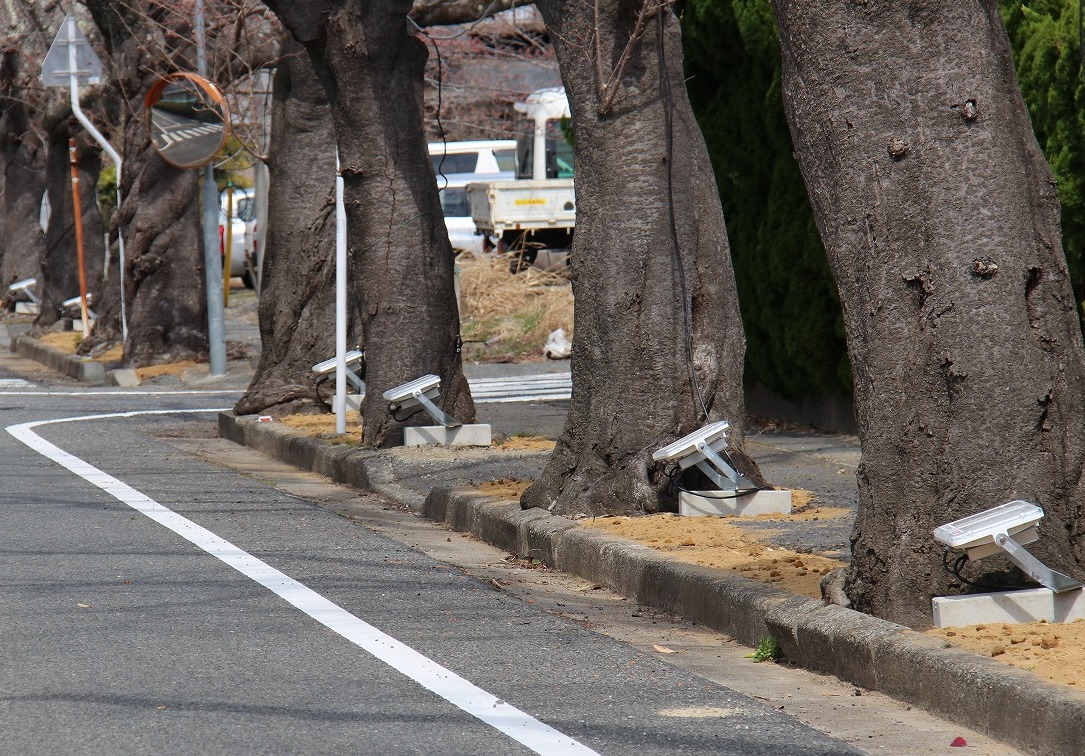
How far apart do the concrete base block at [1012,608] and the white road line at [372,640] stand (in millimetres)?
1407

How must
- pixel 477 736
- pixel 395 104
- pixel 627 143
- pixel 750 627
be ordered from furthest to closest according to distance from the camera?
pixel 395 104, pixel 627 143, pixel 750 627, pixel 477 736

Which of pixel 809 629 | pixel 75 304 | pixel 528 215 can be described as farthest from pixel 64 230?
pixel 809 629

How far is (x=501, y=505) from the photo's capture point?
8.49 m

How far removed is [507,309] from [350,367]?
10561mm

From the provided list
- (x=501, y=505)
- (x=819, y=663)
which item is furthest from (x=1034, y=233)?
(x=501, y=505)

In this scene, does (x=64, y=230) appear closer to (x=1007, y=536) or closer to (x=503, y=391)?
(x=503, y=391)

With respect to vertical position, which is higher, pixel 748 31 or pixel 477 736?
pixel 748 31

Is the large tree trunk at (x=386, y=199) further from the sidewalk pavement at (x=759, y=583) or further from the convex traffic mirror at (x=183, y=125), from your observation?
the convex traffic mirror at (x=183, y=125)

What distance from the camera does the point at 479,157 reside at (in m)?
35.4

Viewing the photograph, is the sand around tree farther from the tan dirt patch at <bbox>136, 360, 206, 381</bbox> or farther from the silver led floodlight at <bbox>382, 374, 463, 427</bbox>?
the tan dirt patch at <bbox>136, 360, 206, 381</bbox>

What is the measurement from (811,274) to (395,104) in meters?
3.41

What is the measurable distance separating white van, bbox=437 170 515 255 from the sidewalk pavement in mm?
17929

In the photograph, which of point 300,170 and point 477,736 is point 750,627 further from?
point 300,170

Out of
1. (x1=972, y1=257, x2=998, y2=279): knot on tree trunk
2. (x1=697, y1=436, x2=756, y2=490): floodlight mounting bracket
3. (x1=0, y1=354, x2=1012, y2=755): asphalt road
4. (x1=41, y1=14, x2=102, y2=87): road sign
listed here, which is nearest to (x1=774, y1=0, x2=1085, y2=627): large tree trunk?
(x1=972, y1=257, x2=998, y2=279): knot on tree trunk
